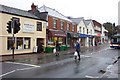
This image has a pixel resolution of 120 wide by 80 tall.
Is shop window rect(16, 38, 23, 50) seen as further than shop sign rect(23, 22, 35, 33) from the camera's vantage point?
No

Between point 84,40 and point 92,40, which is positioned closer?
point 84,40

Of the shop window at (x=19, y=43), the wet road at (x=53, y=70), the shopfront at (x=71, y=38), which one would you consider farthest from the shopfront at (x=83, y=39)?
the wet road at (x=53, y=70)

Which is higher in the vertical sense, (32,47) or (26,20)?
(26,20)

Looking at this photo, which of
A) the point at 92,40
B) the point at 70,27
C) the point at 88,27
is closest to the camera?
the point at 70,27

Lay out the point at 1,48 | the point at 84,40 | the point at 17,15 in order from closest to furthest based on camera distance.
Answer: the point at 1,48 → the point at 17,15 → the point at 84,40

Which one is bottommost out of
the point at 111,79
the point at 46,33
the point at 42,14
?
the point at 111,79

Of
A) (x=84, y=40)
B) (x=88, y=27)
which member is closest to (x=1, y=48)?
(x=84, y=40)

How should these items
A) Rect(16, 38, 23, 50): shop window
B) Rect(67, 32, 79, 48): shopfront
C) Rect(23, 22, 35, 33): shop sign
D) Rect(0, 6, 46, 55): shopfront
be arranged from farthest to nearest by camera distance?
1. Rect(67, 32, 79, 48): shopfront
2. Rect(23, 22, 35, 33): shop sign
3. Rect(16, 38, 23, 50): shop window
4. Rect(0, 6, 46, 55): shopfront

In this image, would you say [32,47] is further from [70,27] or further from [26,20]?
[70,27]

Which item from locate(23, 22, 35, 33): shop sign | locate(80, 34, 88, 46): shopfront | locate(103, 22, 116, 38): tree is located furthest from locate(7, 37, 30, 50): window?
locate(103, 22, 116, 38): tree

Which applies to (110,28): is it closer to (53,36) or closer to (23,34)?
(53,36)

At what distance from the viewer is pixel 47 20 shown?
36062 mm

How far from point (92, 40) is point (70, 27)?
22274 mm

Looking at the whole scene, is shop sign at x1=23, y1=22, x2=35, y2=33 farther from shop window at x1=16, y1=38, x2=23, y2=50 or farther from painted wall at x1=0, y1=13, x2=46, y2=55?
shop window at x1=16, y1=38, x2=23, y2=50
